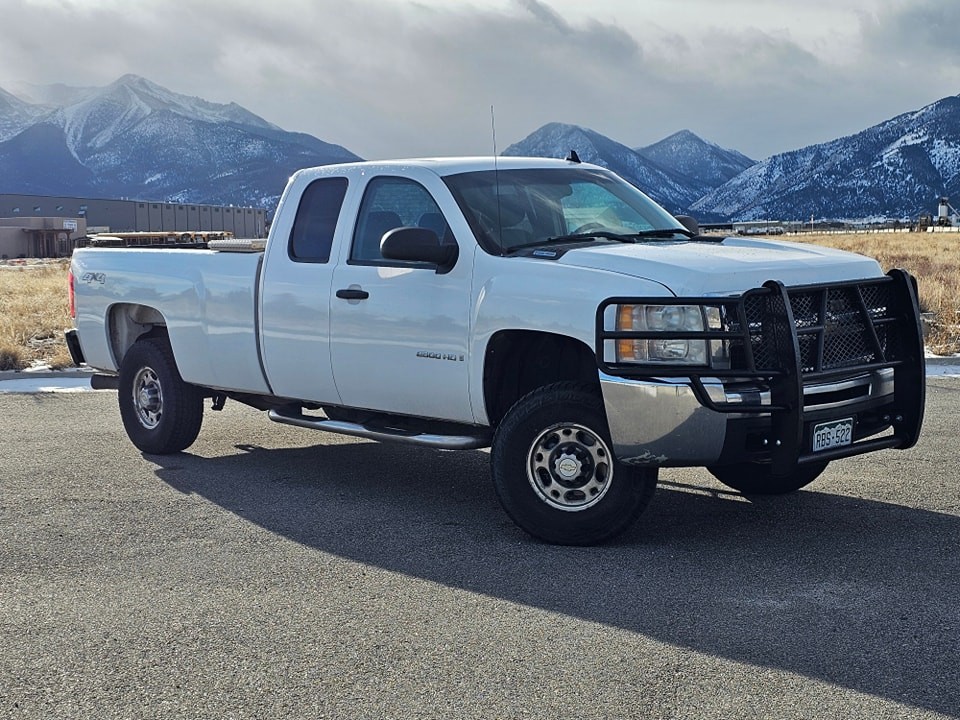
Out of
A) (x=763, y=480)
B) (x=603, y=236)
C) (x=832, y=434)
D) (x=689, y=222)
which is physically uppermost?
(x=689, y=222)

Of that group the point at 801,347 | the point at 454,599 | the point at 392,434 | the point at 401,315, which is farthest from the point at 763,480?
the point at 454,599

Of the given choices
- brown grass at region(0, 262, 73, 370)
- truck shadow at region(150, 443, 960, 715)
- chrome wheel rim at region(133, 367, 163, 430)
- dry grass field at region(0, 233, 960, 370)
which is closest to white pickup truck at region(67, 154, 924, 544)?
chrome wheel rim at region(133, 367, 163, 430)

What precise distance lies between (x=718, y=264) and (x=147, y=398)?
490cm

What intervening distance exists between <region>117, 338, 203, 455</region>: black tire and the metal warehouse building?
481 feet

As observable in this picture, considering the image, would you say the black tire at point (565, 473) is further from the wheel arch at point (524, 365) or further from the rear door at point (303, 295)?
the rear door at point (303, 295)

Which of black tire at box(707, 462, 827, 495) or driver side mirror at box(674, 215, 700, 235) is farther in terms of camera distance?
driver side mirror at box(674, 215, 700, 235)

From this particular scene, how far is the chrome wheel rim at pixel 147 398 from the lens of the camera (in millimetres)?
9633

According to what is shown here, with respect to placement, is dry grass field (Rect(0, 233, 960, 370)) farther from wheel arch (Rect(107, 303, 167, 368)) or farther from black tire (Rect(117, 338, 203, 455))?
black tire (Rect(117, 338, 203, 455))

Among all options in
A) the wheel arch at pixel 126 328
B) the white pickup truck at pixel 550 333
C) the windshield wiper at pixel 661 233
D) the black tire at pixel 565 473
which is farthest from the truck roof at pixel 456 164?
the wheel arch at pixel 126 328

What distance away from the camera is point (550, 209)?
7840mm

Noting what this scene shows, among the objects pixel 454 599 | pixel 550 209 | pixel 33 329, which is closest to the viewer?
pixel 454 599

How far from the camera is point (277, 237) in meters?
8.51

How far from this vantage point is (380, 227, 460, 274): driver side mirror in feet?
23.6

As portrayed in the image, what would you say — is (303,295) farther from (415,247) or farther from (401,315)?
(415,247)
